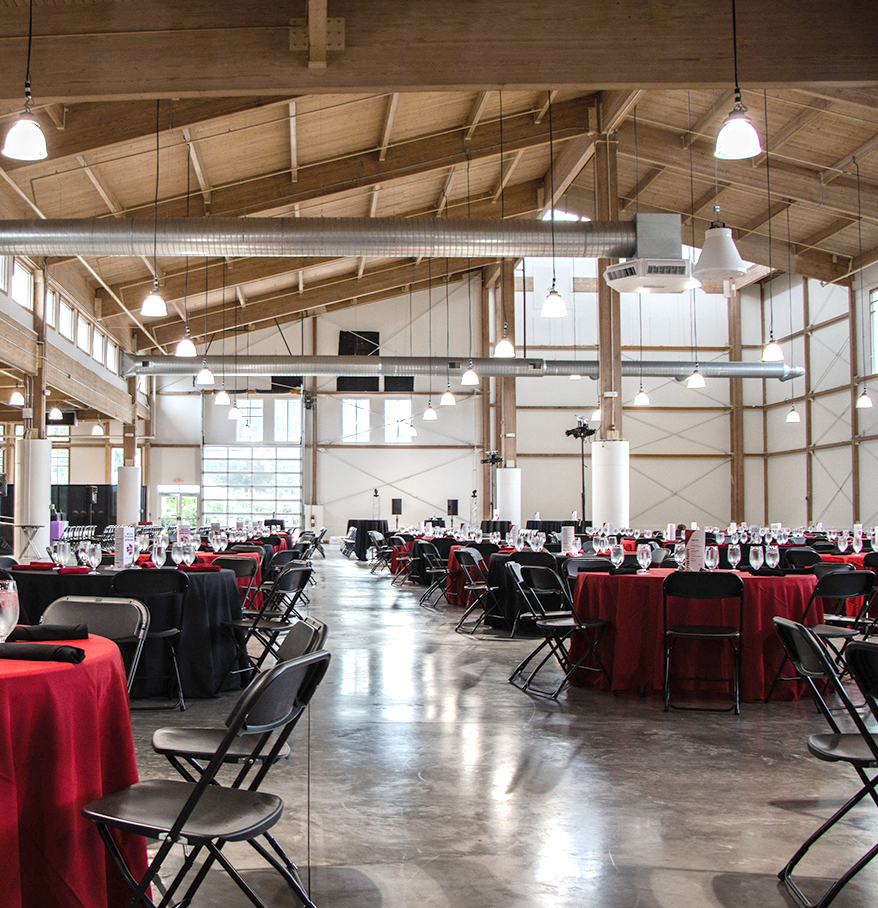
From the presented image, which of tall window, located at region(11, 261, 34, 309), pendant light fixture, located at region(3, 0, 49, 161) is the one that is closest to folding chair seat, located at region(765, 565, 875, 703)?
pendant light fixture, located at region(3, 0, 49, 161)

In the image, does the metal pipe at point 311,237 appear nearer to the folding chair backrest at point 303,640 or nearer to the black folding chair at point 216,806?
the folding chair backrest at point 303,640

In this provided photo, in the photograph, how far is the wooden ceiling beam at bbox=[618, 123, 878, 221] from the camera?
1363cm

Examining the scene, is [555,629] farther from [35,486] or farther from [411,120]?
[35,486]

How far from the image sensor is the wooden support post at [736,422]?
74.3 feet

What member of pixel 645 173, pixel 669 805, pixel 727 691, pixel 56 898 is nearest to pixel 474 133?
pixel 645 173

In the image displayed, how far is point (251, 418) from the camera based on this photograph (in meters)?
23.1

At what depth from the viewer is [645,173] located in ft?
52.5

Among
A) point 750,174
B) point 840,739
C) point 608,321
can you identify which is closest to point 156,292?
point 608,321

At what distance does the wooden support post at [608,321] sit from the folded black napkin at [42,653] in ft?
37.6

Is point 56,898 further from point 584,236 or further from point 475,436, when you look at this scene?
point 475,436

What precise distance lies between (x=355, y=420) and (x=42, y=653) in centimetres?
2163

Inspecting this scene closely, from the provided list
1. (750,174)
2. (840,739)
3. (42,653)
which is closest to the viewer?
(42,653)

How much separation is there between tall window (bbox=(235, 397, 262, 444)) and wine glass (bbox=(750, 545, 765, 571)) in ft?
62.7

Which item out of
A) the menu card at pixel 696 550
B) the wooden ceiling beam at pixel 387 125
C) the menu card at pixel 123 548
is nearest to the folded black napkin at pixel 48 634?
the menu card at pixel 123 548
